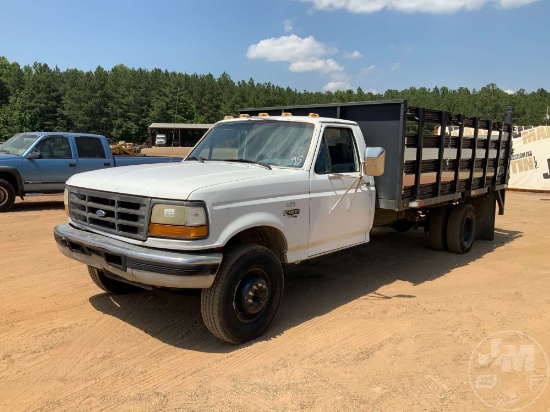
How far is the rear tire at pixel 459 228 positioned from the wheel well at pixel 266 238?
4186mm

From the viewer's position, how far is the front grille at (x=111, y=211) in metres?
3.74

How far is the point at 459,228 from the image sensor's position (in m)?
7.51

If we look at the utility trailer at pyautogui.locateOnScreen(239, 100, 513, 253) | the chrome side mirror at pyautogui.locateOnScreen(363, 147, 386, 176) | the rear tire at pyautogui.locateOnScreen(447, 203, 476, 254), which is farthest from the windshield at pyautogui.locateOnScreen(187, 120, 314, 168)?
the rear tire at pyautogui.locateOnScreen(447, 203, 476, 254)

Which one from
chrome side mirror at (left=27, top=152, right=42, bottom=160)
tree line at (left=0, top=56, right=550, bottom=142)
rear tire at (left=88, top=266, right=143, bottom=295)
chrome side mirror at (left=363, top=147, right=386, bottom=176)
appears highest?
tree line at (left=0, top=56, right=550, bottom=142)

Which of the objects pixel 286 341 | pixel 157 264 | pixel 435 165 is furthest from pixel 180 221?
pixel 435 165

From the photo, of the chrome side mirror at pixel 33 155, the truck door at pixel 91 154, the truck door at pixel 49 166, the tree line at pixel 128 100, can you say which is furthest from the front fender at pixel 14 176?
the tree line at pixel 128 100

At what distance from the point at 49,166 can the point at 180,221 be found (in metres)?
9.14

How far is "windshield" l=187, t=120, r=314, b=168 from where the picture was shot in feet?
15.8

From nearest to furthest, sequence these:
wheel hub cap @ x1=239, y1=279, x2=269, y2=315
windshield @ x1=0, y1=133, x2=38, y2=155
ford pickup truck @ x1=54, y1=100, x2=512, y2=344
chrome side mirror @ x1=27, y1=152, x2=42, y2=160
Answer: ford pickup truck @ x1=54, y1=100, x2=512, y2=344, wheel hub cap @ x1=239, y1=279, x2=269, y2=315, chrome side mirror @ x1=27, y1=152, x2=42, y2=160, windshield @ x1=0, y1=133, x2=38, y2=155

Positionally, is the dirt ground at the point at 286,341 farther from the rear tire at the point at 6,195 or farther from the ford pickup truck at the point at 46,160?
the ford pickup truck at the point at 46,160

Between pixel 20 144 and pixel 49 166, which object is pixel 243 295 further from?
pixel 20 144

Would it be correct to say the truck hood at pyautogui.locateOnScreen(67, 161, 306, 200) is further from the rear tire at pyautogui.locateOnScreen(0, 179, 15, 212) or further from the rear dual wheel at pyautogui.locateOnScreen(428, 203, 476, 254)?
the rear tire at pyautogui.locateOnScreen(0, 179, 15, 212)

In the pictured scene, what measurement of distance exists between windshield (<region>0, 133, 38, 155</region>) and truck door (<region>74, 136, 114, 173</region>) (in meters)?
1.06

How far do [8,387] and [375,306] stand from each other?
3.59 m
